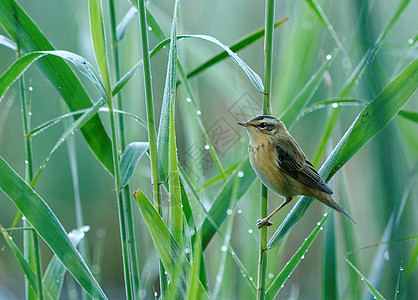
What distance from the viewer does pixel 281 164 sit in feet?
4.24

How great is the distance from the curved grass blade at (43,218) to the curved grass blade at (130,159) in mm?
144

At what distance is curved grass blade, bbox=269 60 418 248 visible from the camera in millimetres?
957

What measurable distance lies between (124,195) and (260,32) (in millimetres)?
439

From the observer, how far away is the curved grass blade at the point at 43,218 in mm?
997

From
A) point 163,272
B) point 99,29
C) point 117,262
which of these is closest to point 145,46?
point 99,29

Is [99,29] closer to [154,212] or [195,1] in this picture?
[154,212]

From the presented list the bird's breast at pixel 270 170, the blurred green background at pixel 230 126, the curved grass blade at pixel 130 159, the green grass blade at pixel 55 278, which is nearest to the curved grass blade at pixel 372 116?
the blurred green background at pixel 230 126

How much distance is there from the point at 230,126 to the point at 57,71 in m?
1.05

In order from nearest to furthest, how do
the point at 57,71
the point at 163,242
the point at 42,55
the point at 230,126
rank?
1. the point at 163,242
2. the point at 42,55
3. the point at 57,71
4. the point at 230,126

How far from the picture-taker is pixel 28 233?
124 cm

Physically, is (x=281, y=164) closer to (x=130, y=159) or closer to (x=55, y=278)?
(x=130, y=159)

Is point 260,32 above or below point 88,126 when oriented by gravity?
above

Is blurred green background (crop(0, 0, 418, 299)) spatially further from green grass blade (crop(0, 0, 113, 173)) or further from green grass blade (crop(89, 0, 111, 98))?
green grass blade (crop(89, 0, 111, 98))

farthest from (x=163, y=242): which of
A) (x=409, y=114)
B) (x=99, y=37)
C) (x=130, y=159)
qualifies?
(x=409, y=114)
